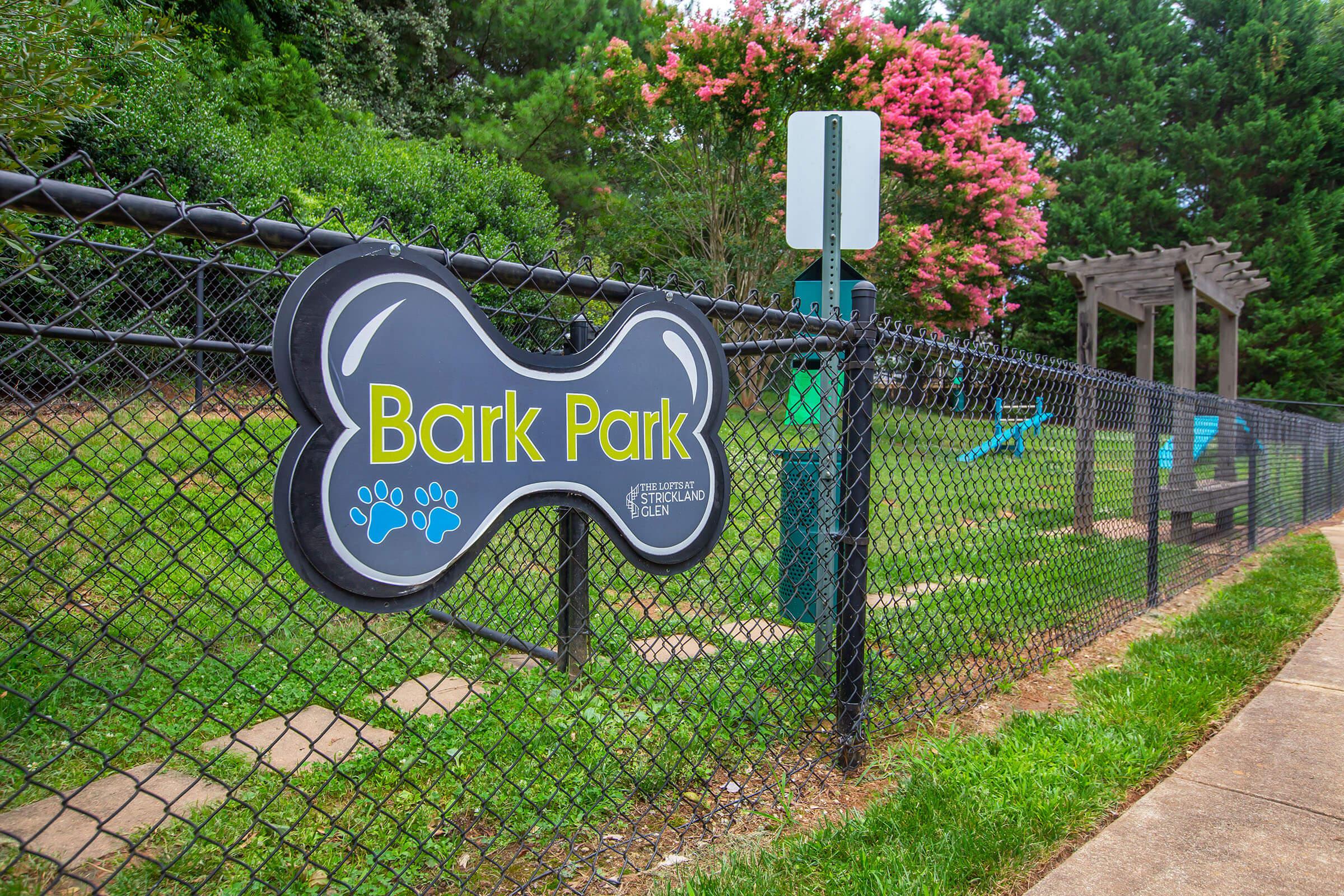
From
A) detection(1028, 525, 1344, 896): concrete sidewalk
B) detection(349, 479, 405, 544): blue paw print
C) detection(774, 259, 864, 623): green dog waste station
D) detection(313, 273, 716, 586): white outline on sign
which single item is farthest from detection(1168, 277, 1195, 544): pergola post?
detection(349, 479, 405, 544): blue paw print

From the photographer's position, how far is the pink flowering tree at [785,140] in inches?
453

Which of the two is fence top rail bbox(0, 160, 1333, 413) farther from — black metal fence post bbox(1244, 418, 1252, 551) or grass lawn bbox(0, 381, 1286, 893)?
black metal fence post bbox(1244, 418, 1252, 551)

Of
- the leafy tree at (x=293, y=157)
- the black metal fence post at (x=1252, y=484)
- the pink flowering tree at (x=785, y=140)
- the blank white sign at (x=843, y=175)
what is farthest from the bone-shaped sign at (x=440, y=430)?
the pink flowering tree at (x=785, y=140)

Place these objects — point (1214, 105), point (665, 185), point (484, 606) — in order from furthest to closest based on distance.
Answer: point (1214, 105)
point (665, 185)
point (484, 606)

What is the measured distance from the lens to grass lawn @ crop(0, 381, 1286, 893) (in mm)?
2027

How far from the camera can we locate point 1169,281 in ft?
26.3

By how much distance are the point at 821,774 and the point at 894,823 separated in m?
0.44

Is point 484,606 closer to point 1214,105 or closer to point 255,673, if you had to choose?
point 255,673

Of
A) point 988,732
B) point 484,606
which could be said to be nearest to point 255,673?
point 484,606

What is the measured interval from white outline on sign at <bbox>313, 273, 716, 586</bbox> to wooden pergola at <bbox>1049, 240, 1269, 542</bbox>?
3.30 meters

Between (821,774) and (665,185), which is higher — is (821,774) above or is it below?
below

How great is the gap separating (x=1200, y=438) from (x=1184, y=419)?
930 millimetres

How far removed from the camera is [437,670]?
137 inches

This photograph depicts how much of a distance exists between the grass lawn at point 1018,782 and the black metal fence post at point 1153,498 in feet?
2.78
